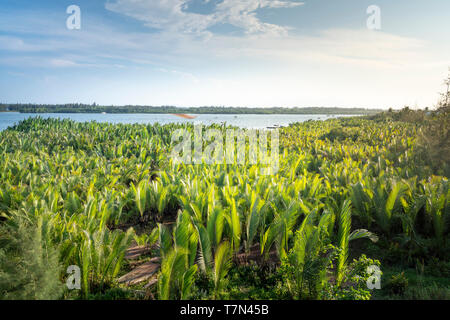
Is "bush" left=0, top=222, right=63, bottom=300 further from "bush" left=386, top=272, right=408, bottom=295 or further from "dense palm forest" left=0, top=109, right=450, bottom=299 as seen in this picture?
"bush" left=386, top=272, right=408, bottom=295

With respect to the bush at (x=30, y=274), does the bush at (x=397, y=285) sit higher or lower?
lower

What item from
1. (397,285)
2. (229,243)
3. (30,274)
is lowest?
(397,285)

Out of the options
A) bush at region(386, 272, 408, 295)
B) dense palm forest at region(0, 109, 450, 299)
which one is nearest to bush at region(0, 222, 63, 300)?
dense palm forest at region(0, 109, 450, 299)

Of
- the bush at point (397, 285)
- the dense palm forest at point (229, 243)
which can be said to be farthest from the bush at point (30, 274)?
the bush at point (397, 285)

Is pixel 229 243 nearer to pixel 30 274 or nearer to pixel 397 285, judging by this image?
pixel 397 285

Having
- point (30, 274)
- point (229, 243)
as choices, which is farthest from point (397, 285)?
point (30, 274)

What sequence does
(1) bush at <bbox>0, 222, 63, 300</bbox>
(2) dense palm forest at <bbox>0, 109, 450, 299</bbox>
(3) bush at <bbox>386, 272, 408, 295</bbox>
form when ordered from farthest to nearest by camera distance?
(3) bush at <bbox>386, 272, 408, 295</bbox>
(2) dense palm forest at <bbox>0, 109, 450, 299</bbox>
(1) bush at <bbox>0, 222, 63, 300</bbox>

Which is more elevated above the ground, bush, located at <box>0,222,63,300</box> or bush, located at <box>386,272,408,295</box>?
bush, located at <box>0,222,63,300</box>

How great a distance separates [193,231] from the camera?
10.9 ft

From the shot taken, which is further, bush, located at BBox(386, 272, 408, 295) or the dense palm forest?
bush, located at BBox(386, 272, 408, 295)

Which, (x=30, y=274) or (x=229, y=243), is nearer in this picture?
(x=30, y=274)

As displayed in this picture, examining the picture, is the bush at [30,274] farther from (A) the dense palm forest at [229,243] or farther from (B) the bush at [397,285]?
(B) the bush at [397,285]

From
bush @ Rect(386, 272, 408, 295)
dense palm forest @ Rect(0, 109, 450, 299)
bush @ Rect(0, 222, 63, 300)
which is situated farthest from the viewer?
bush @ Rect(386, 272, 408, 295)
